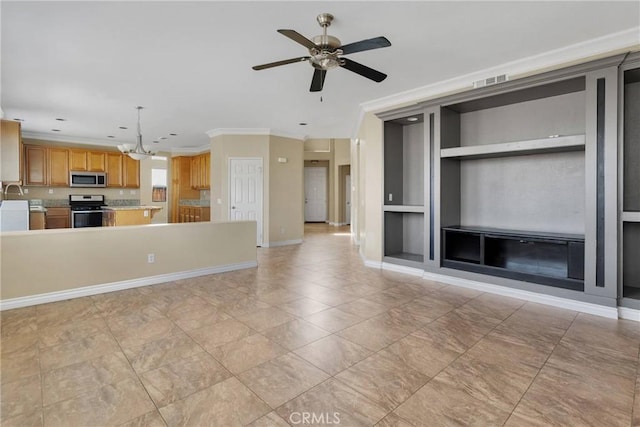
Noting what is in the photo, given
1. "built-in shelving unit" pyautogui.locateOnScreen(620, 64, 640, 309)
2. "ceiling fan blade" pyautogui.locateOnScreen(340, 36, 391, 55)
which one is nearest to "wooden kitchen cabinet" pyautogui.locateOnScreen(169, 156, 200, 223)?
"ceiling fan blade" pyautogui.locateOnScreen(340, 36, 391, 55)

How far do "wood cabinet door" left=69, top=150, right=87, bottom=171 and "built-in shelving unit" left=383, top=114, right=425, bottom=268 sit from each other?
24.6ft

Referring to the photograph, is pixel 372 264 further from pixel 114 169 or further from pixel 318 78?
pixel 114 169

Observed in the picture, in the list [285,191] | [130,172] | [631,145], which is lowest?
[285,191]

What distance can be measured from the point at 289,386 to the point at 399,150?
418 cm

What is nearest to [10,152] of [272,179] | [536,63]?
[272,179]

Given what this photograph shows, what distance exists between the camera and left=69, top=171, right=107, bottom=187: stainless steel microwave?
7789mm

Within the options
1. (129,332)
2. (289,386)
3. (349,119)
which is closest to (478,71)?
(349,119)

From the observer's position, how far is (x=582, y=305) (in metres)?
3.20

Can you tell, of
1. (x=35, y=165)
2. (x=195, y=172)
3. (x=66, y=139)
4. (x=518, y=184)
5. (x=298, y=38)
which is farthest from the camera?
(x=195, y=172)

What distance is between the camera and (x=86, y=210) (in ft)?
25.8

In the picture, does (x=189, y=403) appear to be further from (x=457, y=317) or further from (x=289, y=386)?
(x=457, y=317)

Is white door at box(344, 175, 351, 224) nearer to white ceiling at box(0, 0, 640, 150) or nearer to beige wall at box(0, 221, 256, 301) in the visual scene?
white ceiling at box(0, 0, 640, 150)

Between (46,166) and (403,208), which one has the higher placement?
(46,166)

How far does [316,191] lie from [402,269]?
8.76 m
